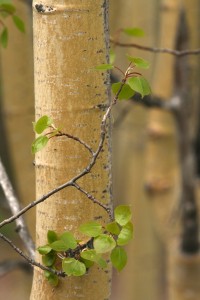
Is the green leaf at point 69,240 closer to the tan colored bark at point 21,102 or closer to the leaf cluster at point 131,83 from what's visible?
the leaf cluster at point 131,83

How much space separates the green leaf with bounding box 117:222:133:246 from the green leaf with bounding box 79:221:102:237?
0.03m

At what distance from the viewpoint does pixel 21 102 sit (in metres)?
2.30

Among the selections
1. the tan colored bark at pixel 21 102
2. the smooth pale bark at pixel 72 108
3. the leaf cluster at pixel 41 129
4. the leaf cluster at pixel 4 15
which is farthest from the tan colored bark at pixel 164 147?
the leaf cluster at pixel 41 129

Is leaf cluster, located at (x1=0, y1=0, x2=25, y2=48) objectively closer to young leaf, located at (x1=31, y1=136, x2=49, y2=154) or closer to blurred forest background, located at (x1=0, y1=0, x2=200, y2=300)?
young leaf, located at (x1=31, y1=136, x2=49, y2=154)

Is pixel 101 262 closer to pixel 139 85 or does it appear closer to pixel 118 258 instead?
pixel 118 258

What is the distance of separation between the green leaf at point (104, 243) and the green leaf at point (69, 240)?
49mm

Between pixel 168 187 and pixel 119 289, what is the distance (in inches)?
148

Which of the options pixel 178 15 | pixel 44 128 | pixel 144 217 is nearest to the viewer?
pixel 44 128

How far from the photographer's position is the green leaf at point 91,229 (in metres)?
0.82

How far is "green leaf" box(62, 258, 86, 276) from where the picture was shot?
850 mm

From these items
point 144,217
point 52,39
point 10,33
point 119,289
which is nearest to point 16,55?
point 10,33

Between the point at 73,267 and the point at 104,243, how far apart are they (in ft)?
0.23

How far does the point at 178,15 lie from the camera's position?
2.46m

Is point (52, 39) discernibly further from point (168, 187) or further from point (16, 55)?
point (168, 187)
